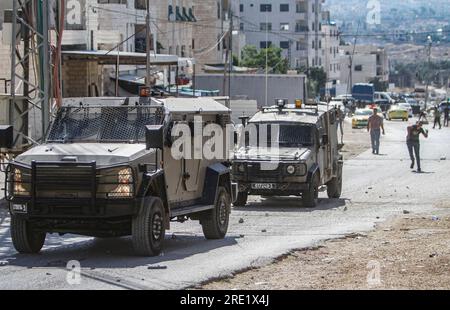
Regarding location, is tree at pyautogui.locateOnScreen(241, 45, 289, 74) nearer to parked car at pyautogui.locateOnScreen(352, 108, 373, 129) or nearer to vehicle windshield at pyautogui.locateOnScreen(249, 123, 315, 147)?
parked car at pyautogui.locateOnScreen(352, 108, 373, 129)

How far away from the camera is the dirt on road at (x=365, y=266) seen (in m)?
12.9

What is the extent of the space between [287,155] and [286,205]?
1385mm

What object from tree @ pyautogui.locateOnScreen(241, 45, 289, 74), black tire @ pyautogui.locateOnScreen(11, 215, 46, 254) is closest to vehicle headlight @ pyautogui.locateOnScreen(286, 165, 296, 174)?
black tire @ pyautogui.locateOnScreen(11, 215, 46, 254)

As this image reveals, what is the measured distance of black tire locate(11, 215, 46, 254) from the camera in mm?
15500

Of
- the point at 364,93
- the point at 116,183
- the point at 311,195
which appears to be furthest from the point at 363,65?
the point at 116,183

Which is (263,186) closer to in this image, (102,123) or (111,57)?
(102,123)

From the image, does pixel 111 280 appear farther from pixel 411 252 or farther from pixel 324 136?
pixel 324 136

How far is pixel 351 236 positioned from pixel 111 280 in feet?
21.9

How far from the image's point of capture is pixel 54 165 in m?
14.9

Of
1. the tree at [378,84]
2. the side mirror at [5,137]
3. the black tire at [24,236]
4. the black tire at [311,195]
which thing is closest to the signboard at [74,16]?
the black tire at [311,195]

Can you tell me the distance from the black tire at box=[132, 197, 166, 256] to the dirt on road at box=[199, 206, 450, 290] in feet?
5.40

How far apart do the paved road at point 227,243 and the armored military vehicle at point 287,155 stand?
46cm

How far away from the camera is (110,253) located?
626 inches

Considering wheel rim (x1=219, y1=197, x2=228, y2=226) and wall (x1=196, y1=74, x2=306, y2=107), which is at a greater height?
wheel rim (x1=219, y1=197, x2=228, y2=226)
